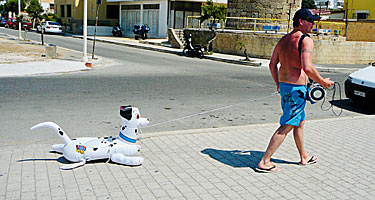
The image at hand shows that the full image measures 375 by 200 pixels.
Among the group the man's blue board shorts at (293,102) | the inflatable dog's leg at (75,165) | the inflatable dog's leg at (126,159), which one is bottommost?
the inflatable dog's leg at (75,165)

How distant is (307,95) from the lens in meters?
5.13

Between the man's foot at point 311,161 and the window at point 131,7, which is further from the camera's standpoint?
the window at point 131,7

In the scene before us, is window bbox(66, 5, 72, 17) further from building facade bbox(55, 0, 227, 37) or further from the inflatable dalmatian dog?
the inflatable dalmatian dog

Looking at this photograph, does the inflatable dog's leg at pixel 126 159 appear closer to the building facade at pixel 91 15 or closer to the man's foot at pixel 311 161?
the man's foot at pixel 311 161

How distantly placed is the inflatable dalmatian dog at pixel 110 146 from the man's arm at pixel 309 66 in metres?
2.15

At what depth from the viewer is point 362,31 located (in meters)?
30.1

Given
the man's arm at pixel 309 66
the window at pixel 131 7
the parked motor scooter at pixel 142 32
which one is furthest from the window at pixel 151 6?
the man's arm at pixel 309 66

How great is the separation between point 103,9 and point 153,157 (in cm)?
4544

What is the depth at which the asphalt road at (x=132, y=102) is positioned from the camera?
7520 mm

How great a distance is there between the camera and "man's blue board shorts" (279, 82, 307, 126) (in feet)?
16.6

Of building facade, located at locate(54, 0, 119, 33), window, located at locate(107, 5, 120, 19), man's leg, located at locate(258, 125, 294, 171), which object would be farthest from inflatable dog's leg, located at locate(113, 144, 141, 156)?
window, located at locate(107, 5, 120, 19)

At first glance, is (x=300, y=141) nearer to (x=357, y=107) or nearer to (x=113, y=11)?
(x=357, y=107)

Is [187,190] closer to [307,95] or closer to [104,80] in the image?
[307,95]

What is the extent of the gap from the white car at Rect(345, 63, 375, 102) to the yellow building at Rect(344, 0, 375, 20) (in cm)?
3101
